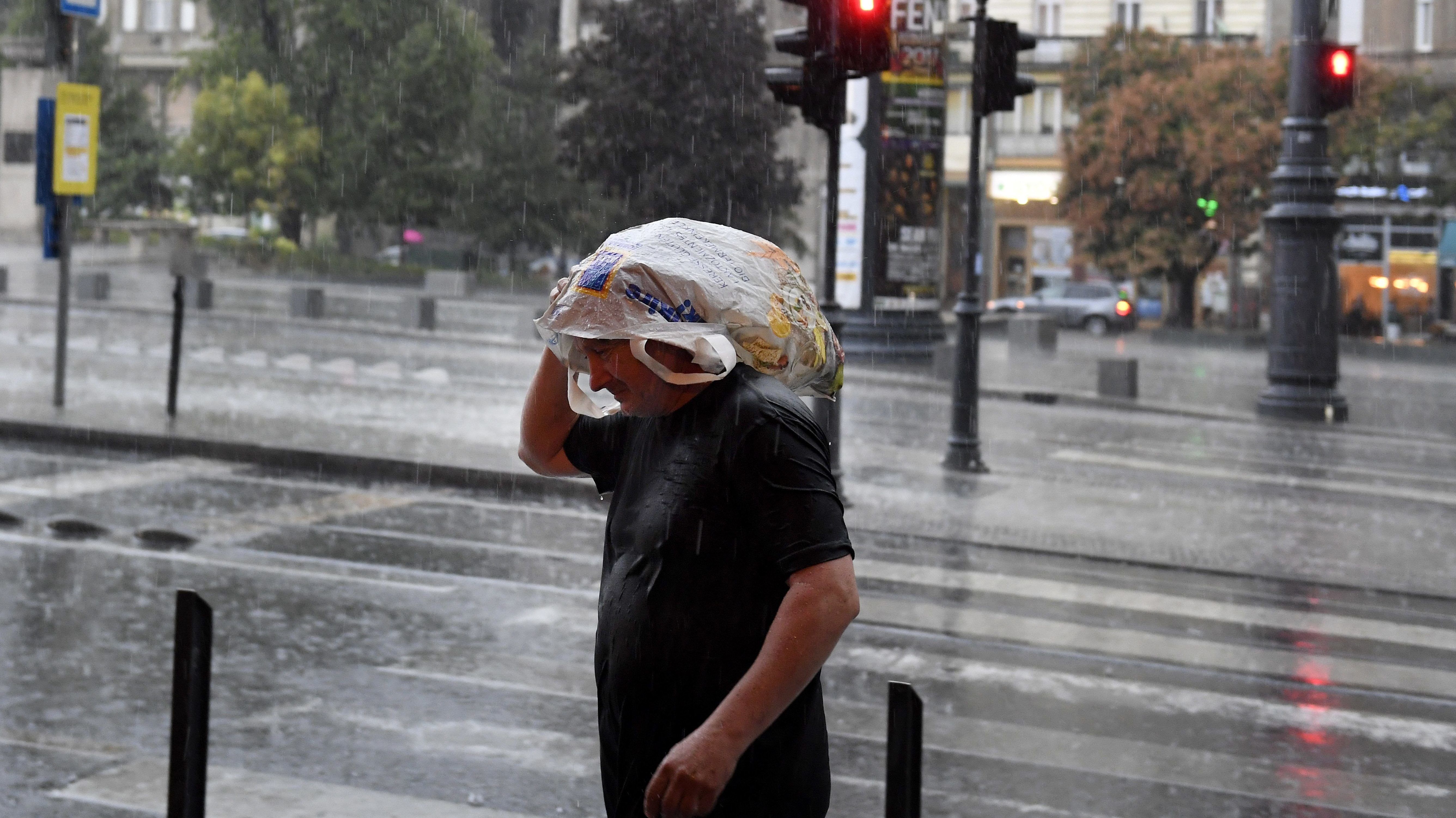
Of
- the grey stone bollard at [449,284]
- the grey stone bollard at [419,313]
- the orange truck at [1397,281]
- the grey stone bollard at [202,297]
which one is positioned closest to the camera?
the grey stone bollard at [419,313]

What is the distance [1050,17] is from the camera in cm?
5547

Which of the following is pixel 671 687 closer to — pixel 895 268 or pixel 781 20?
pixel 895 268

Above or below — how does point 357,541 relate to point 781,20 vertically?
below

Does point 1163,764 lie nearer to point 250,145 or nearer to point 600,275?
point 600,275

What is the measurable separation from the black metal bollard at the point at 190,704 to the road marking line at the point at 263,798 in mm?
1542

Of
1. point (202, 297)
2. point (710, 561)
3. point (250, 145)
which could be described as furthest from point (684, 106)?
point (710, 561)

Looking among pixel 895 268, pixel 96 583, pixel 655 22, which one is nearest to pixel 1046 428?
pixel 895 268

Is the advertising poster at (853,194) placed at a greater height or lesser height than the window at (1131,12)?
lesser

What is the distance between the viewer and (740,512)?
108 inches

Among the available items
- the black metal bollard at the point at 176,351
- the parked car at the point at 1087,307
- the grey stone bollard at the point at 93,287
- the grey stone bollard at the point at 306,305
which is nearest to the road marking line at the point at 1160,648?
the black metal bollard at the point at 176,351

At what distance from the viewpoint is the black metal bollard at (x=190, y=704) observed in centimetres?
332

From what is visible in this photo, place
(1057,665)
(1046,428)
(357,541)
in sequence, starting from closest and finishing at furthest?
(1057,665) < (357,541) < (1046,428)

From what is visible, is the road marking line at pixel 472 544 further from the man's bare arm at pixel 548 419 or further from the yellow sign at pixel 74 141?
the man's bare arm at pixel 548 419

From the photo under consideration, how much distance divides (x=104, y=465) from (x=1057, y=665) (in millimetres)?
7605
